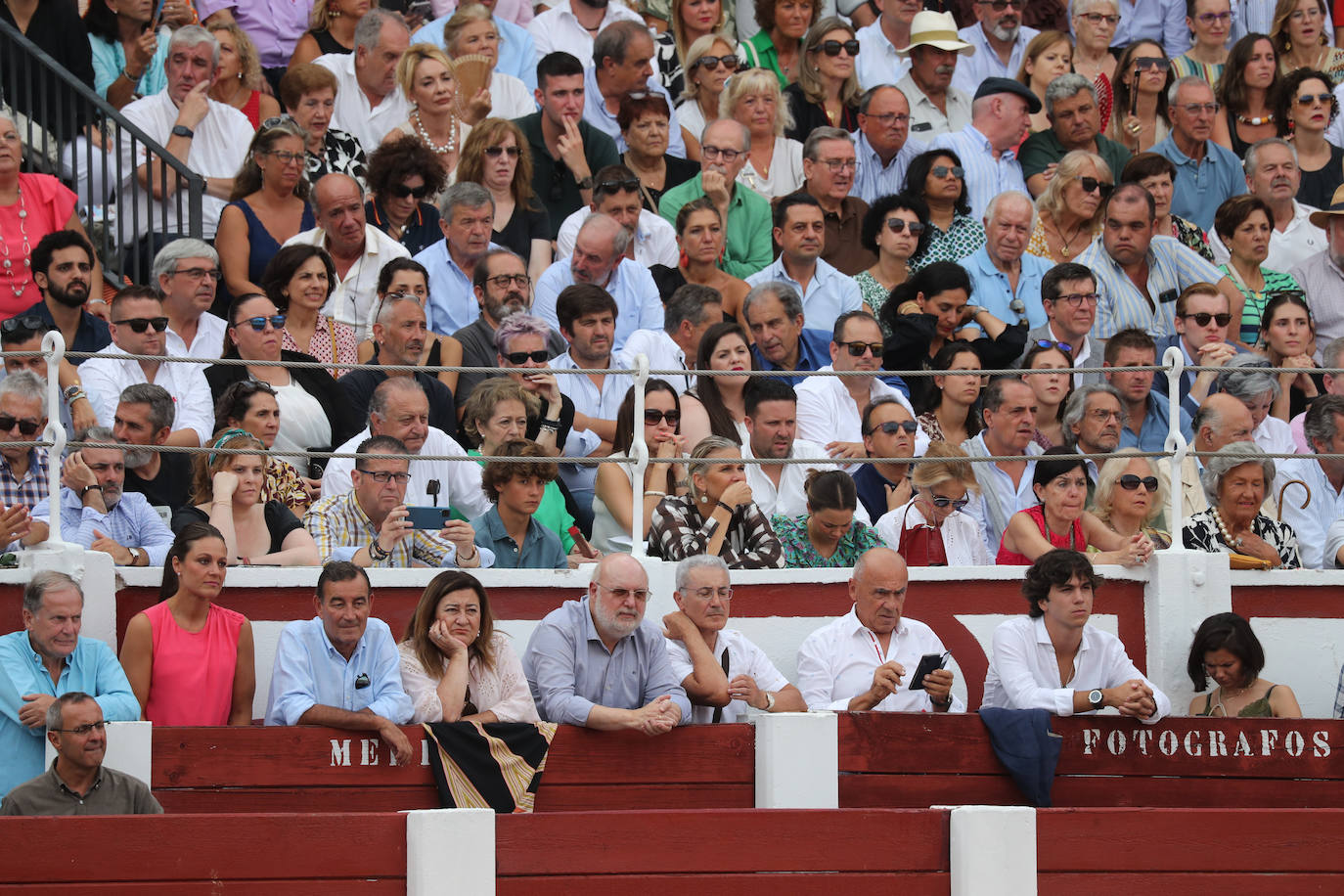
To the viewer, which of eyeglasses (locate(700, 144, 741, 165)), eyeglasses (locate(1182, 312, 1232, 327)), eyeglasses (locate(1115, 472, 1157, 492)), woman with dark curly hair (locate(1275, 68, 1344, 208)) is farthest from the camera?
woman with dark curly hair (locate(1275, 68, 1344, 208))

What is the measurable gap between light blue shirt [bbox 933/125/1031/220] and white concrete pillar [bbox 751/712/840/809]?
209 inches

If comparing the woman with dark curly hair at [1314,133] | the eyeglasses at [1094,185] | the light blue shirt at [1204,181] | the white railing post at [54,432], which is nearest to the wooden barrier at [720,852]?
the white railing post at [54,432]

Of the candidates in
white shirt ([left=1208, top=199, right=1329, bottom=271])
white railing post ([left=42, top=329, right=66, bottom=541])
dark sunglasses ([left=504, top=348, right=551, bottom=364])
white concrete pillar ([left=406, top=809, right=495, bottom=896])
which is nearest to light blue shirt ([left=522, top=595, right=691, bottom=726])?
white concrete pillar ([left=406, top=809, right=495, bottom=896])

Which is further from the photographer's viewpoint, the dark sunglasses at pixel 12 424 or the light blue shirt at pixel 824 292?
the light blue shirt at pixel 824 292

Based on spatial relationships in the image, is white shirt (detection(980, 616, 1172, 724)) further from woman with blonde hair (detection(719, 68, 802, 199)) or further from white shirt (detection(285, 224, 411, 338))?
woman with blonde hair (detection(719, 68, 802, 199))

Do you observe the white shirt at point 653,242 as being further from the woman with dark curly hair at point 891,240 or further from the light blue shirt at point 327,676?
the light blue shirt at point 327,676

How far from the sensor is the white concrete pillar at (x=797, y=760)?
8.10m

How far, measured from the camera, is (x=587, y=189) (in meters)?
12.3

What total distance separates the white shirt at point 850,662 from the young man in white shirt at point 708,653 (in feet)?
0.43

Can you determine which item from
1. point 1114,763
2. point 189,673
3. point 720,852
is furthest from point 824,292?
point 720,852

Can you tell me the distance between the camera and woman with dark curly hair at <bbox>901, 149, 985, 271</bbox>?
40.5 feet

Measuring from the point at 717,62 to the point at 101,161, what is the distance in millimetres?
3787

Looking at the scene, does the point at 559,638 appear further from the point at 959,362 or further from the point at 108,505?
the point at 959,362

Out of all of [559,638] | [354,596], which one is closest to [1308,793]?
[559,638]
